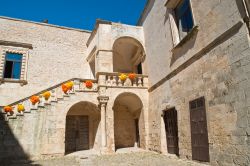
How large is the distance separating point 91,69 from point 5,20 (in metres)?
6.22

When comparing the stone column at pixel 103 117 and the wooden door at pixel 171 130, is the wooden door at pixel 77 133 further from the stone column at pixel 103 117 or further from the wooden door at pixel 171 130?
the wooden door at pixel 171 130

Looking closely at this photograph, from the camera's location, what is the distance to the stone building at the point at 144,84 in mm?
5453

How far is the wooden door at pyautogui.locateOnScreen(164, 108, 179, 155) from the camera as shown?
8367 millimetres

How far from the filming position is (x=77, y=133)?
11.8 m

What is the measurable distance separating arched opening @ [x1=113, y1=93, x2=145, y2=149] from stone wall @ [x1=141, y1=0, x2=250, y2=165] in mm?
2838

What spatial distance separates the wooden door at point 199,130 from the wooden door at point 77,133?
6.90 meters

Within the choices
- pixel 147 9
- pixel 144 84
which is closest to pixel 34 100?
pixel 144 84

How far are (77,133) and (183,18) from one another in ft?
27.6

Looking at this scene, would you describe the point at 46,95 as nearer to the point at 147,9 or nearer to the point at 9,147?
the point at 9,147

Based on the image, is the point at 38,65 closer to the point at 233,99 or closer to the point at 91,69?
the point at 91,69

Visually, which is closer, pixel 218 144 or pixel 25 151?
pixel 218 144

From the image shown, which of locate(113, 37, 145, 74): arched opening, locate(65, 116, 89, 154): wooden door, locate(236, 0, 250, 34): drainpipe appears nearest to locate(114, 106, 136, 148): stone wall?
locate(65, 116, 89, 154): wooden door

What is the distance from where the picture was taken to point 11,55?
1245 cm

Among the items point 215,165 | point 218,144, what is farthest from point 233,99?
point 215,165
